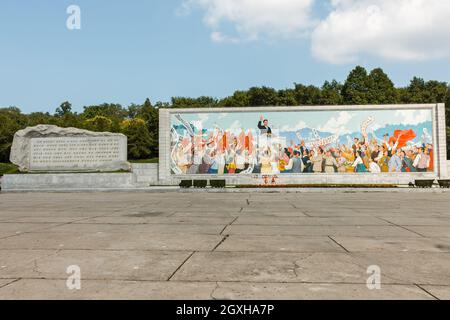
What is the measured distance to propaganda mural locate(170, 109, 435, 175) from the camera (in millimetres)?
34312

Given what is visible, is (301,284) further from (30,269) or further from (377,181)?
(377,181)

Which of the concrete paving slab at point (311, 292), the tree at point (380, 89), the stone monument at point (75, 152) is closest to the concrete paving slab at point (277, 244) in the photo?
the concrete paving slab at point (311, 292)

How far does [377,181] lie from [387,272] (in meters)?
30.4

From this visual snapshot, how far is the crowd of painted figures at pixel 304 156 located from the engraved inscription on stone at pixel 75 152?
21.2 ft

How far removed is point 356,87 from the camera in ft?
226

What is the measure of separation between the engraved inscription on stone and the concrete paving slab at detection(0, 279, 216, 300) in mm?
29901

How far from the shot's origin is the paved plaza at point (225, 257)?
4762 mm

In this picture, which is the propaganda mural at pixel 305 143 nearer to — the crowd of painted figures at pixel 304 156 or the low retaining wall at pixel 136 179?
the crowd of painted figures at pixel 304 156

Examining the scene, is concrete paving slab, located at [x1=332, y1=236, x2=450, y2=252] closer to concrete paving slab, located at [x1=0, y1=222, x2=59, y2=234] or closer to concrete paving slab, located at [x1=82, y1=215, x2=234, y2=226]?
concrete paving slab, located at [x1=82, y1=215, x2=234, y2=226]

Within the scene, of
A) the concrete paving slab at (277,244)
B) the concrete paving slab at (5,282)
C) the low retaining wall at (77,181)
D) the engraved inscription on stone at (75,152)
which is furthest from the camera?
the engraved inscription on stone at (75,152)

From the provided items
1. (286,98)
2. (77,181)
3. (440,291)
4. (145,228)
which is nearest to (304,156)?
(77,181)

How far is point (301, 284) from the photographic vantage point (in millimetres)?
5000

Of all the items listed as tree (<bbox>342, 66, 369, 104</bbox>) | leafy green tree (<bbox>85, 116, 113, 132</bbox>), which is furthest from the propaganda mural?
Answer: leafy green tree (<bbox>85, 116, 113, 132</bbox>)
